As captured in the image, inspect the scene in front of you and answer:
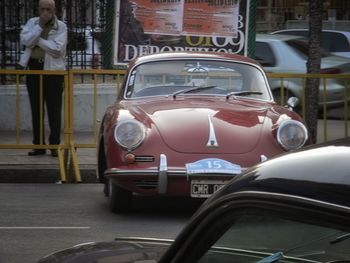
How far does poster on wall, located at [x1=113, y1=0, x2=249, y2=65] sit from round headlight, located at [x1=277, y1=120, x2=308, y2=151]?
489cm

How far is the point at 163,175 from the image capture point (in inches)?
277

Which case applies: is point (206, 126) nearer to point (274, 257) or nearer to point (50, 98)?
point (50, 98)

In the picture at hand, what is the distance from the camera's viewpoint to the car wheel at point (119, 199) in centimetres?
755

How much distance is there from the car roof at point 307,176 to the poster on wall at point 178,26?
985 centimetres

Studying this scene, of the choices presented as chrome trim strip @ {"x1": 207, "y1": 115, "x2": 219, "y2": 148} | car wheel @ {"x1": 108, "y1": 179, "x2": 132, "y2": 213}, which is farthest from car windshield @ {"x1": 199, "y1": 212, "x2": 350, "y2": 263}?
car wheel @ {"x1": 108, "y1": 179, "x2": 132, "y2": 213}

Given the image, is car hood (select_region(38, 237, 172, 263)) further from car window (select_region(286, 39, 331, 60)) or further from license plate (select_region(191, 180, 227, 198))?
car window (select_region(286, 39, 331, 60))

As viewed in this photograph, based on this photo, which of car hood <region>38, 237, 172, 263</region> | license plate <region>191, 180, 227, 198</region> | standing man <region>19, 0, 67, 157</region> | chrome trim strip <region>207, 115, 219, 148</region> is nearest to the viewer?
car hood <region>38, 237, 172, 263</region>

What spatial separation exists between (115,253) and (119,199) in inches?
175

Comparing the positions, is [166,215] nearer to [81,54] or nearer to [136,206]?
[136,206]

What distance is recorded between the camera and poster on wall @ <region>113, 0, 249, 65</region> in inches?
473

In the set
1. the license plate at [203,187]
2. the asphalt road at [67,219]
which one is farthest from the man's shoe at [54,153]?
the license plate at [203,187]

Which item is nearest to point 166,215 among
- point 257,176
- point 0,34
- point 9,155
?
point 9,155

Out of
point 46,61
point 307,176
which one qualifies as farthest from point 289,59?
point 307,176

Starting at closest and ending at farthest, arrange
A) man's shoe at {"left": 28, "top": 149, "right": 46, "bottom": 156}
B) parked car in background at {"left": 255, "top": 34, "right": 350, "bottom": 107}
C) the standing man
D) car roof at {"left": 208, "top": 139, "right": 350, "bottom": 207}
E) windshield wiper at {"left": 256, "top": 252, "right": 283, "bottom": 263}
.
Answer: car roof at {"left": 208, "top": 139, "right": 350, "bottom": 207} → windshield wiper at {"left": 256, "top": 252, "right": 283, "bottom": 263} → the standing man → man's shoe at {"left": 28, "top": 149, "right": 46, "bottom": 156} → parked car in background at {"left": 255, "top": 34, "right": 350, "bottom": 107}
